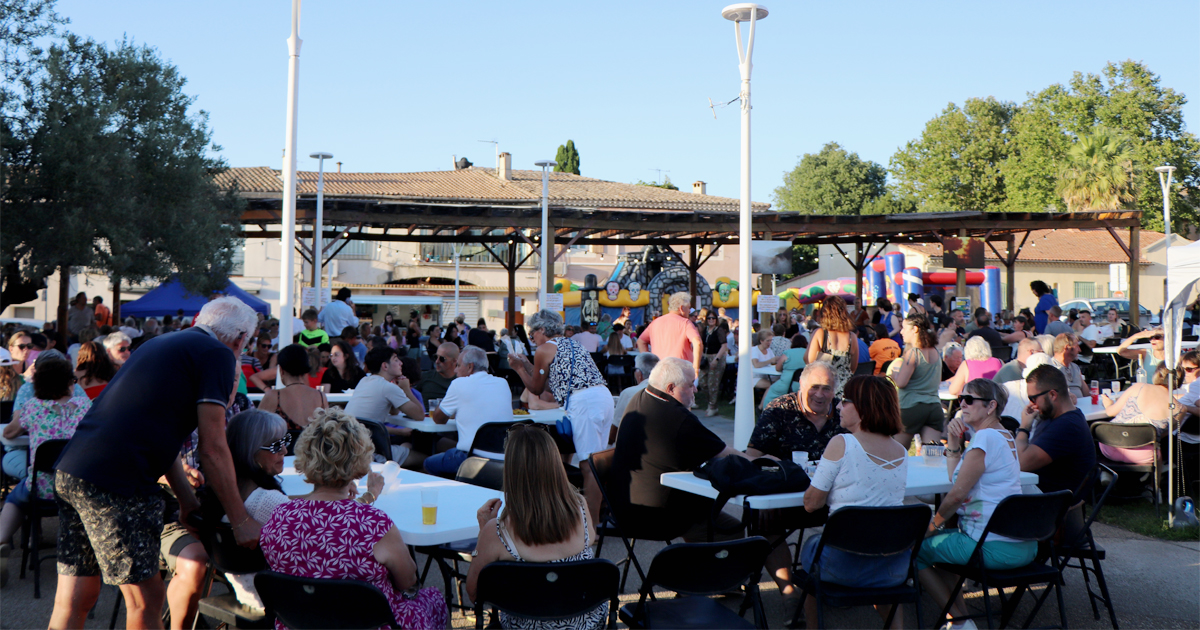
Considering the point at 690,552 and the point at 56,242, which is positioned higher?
the point at 56,242

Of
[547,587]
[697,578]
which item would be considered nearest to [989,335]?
[697,578]

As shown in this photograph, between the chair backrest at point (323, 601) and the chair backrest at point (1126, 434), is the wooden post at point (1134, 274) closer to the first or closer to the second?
the chair backrest at point (1126, 434)

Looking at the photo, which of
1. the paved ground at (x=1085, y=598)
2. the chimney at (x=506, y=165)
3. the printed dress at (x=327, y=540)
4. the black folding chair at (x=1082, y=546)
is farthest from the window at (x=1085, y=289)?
the printed dress at (x=327, y=540)

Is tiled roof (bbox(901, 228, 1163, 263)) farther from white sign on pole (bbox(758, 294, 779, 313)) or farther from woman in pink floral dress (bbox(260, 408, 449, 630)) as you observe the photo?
woman in pink floral dress (bbox(260, 408, 449, 630))


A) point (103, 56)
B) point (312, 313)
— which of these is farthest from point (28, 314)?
point (312, 313)

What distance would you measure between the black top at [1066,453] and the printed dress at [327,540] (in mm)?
3476

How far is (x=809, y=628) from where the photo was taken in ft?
13.2

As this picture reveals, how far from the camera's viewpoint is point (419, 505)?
3896 millimetres

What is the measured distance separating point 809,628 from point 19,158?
13.4m

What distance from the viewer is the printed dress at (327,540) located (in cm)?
280

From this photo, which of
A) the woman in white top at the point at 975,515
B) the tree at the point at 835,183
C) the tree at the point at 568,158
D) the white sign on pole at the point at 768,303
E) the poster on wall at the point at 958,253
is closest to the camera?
the woman in white top at the point at 975,515

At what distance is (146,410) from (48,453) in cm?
215

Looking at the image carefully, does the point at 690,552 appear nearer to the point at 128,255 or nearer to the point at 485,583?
the point at 485,583

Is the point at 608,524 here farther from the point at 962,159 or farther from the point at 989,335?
the point at 962,159
